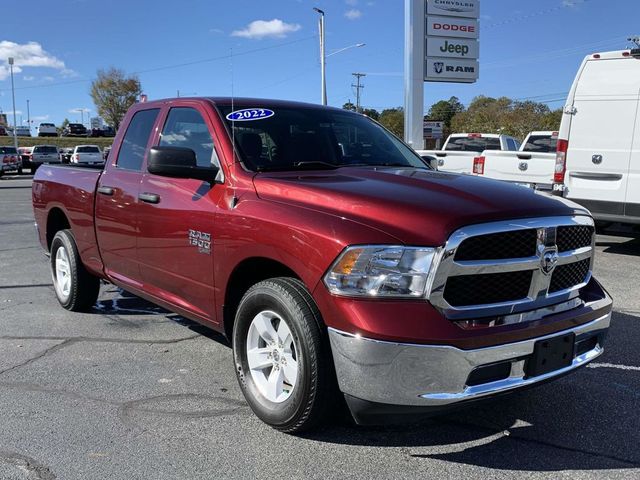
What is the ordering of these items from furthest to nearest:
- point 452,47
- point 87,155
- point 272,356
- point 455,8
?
point 87,155, point 452,47, point 455,8, point 272,356

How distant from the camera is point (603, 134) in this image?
857cm

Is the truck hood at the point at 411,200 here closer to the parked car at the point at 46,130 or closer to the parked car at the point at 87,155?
the parked car at the point at 87,155

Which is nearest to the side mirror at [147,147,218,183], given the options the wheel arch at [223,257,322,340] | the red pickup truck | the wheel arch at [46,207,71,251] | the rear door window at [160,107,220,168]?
the red pickup truck

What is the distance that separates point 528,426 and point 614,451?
467 mm

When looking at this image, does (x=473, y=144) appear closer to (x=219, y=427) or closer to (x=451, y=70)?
(x=451, y=70)

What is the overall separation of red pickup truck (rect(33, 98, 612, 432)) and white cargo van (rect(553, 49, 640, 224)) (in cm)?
525

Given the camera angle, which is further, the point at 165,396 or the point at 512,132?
the point at 512,132

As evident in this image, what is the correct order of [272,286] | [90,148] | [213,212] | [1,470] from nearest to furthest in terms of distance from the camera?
[1,470] < [272,286] < [213,212] < [90,148]

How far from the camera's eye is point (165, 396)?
3949 millimetres

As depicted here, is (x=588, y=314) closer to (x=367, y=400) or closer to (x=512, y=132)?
(x=367, y=400)

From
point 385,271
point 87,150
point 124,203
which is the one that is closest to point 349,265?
point 385,271

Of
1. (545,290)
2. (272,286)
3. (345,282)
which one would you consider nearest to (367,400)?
(345,282)

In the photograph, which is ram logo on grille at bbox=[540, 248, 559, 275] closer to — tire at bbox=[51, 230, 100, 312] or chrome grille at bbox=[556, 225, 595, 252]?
chrome grille at bbox=[556, 225, 595, 252]

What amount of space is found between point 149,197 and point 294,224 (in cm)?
170
